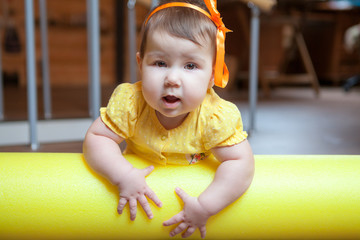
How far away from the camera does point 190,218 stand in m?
0.51

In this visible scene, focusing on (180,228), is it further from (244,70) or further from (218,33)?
(244,70)

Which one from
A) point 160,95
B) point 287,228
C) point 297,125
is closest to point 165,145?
point 160,95

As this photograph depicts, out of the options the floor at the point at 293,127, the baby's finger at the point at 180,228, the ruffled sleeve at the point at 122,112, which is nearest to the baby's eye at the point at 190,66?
the ruffled sleeve at the point at 122,112

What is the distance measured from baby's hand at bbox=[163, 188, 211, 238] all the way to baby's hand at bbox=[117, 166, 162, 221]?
1.3 inches

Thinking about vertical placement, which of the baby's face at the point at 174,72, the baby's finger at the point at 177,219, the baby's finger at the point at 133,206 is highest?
the baby's face at the point at 174,72

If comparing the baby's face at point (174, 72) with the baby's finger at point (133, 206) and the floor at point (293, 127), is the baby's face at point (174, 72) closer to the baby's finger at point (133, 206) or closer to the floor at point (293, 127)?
the baby's finger at point (133, 206)

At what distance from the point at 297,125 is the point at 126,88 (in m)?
1.16

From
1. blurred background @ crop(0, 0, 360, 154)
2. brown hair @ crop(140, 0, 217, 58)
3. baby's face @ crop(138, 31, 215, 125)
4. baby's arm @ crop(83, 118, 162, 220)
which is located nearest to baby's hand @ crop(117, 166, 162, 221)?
baby's arm @ crop(83, 118, 162, 220)

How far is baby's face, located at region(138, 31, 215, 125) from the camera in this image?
50 cm

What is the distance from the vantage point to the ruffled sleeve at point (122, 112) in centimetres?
56

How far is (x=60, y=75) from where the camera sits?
3.17 meters

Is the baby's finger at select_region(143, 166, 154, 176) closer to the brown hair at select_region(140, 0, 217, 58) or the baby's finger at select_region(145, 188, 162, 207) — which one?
the baby's finger at select_region(145, 188, 162, 207)

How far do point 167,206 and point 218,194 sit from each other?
0.08 m

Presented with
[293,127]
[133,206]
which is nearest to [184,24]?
[133,206]
